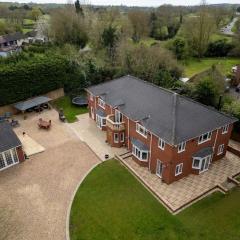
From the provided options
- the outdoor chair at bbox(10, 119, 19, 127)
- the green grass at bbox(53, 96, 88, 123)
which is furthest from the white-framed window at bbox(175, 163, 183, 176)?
the outdoor chair at bbox(10, 119, 19, 127)

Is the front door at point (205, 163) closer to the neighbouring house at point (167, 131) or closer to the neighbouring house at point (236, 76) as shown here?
the neighbouring house at point (167, 131)

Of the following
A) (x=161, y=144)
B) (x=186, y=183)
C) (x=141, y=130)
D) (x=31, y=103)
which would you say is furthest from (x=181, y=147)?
(x=31, y=103)

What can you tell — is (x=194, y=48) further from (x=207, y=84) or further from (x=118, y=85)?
(x=118, y=85)

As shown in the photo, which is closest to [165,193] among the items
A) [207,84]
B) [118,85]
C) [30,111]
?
[118,85]

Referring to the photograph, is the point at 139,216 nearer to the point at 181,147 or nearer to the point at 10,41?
the point at 181,147

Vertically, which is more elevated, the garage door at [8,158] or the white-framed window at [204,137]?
the white-framed window at [204,137]

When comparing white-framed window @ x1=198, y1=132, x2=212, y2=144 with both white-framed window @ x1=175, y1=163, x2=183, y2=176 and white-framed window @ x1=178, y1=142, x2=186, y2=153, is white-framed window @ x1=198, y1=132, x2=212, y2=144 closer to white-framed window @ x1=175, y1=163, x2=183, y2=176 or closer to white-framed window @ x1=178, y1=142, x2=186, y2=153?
white-framed window @ x1=178, y1=142, x2=186, y2=153

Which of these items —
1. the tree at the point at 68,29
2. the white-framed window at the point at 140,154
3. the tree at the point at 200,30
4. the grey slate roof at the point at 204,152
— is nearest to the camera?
the grey slate roof at the point at 204,152

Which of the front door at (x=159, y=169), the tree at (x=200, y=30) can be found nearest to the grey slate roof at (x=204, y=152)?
the front door at (x=159, y=169)
